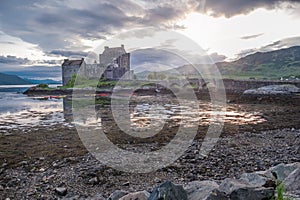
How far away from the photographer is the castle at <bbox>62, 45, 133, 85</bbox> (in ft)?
360

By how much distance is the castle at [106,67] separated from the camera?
10975cm

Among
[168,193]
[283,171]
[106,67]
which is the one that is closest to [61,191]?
[168,193]

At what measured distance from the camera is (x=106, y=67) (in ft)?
360

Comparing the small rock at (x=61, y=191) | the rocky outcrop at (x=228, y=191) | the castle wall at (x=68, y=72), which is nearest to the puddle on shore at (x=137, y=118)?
the small rock at (x=61, y=191)

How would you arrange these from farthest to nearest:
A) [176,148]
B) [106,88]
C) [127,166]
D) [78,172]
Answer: [106,88] → [176,148] → [127,166] → [78,172]

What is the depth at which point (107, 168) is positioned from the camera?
10.5 meters

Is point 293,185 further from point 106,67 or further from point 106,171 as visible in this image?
point 106,67

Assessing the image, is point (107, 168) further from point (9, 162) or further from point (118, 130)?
point (118, 130)

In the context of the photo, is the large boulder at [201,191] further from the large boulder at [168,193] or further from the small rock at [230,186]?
the large boulder at [168,193]

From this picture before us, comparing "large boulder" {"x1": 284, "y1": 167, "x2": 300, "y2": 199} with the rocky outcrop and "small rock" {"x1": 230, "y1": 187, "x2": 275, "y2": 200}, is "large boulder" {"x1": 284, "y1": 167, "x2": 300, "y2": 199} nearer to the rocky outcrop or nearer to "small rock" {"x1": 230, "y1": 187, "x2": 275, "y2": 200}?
the rocky outcrop

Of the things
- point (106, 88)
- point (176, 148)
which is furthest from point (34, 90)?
point (176, 148)

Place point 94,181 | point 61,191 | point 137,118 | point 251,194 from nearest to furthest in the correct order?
point 251,194 < point 61,191 < point 94,181 < point 137,118

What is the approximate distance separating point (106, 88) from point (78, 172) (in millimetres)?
85385

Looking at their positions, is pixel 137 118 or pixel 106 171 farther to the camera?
pixel 137 118
